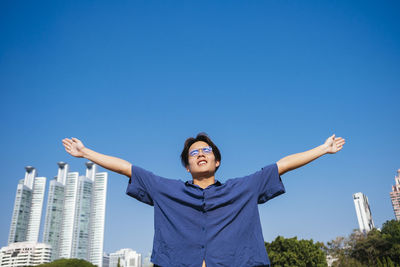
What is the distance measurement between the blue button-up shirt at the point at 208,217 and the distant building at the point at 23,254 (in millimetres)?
92125

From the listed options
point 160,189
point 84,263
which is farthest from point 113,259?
point 160,189

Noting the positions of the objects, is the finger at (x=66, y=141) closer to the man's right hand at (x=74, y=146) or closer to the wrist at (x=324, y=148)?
the man's right hand at (x=74, y=146)

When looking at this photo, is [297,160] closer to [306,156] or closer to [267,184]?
[306,156]

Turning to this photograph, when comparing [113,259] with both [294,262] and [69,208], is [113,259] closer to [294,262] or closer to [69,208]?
[69,208]

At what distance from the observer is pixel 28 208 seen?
93188 mm

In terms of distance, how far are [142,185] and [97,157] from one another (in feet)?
→ 1.71

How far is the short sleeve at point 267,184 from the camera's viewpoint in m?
2.72

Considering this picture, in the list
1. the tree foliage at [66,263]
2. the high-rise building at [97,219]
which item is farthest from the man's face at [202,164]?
the high-rise building at [97,219]

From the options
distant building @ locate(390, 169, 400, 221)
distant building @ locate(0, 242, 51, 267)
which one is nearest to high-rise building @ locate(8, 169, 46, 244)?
distant building @ locate(0, 242, 51, 267)

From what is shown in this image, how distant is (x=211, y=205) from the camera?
8.51 feet

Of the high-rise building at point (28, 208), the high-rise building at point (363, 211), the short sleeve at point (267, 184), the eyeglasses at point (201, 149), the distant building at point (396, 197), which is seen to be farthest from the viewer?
the distant building at point (396, 197)

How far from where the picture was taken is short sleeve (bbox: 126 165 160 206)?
2770 mm

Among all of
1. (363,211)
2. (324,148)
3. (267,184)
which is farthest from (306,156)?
(363,211)

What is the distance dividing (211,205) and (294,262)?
32023 millimetres
